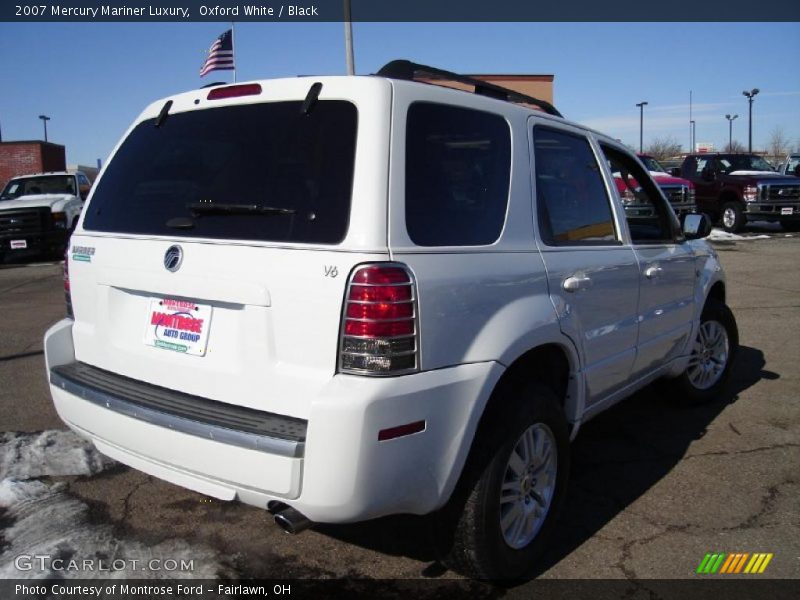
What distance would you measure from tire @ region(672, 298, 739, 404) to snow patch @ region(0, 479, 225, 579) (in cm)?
348

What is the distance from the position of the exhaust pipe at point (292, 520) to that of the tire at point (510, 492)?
56 cm

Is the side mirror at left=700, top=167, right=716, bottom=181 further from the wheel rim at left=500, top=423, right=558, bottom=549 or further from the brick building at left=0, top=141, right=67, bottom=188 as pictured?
the brick building at left=0, top=141, right=67, bottom=188

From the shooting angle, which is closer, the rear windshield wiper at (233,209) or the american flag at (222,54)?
the rear windshield wiper at (233,209)

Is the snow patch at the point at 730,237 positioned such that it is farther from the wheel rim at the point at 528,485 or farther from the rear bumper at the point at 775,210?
the wheel rim at the point at 528,485

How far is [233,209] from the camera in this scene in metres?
2.58

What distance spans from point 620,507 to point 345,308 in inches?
81.9

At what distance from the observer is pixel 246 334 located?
2.47 meters

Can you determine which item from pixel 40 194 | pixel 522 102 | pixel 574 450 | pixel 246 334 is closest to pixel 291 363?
pixel 246 334

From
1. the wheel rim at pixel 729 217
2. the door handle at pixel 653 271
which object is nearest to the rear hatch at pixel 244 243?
the door handle at pixel 653 271

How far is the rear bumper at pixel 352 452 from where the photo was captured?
2.21 m

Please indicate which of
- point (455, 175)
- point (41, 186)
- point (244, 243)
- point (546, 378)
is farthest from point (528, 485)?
point (41, 186)

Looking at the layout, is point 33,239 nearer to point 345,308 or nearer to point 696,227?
point 696,227

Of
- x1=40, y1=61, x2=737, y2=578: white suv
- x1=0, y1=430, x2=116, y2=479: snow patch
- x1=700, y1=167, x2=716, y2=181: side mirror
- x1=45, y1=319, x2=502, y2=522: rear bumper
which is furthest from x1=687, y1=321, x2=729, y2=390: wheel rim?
x1=700, y1=167, x2=716, y2=181: side mirror

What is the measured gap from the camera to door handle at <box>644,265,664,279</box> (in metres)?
3.86
